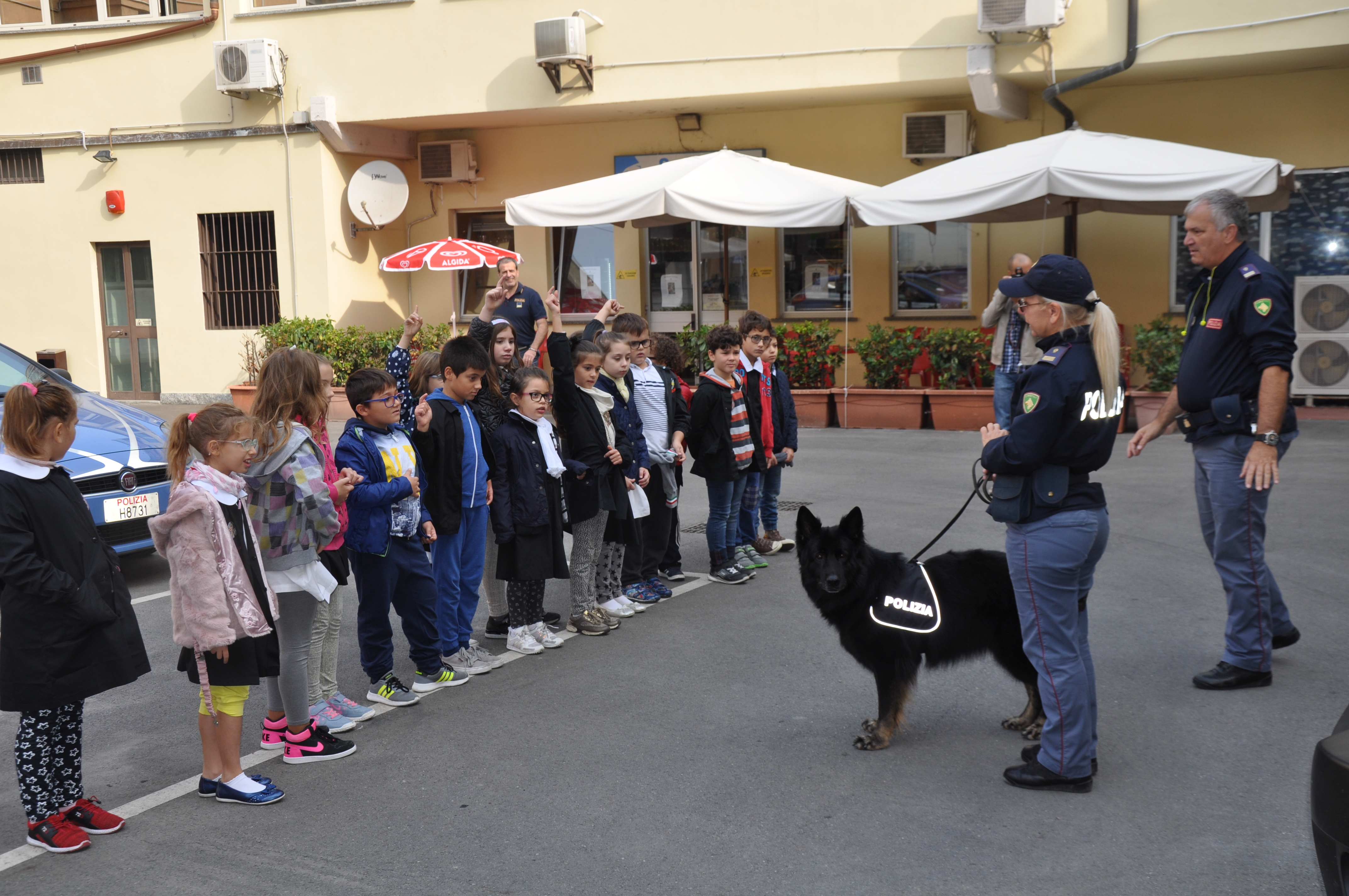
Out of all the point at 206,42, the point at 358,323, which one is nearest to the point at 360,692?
the point at 358,323

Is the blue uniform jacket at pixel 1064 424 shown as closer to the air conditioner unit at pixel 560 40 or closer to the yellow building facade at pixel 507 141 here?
the yellow building facade at pixel 507 141

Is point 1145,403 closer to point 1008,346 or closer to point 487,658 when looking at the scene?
point 1008,346

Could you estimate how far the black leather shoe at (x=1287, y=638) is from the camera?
5.34 metres

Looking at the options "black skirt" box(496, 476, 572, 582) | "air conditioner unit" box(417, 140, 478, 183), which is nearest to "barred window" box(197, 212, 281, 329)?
"air conditioner unit" box(417, 140, 478, 183)

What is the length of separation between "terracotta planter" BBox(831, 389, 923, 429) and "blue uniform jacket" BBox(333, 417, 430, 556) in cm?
913

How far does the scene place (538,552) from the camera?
5.73m

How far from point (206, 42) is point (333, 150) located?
8.00ft

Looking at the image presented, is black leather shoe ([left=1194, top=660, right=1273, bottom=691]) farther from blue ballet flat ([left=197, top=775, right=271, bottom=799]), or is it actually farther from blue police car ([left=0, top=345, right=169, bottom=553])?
blue police car ([left=0, top=345, right=169, bottom=553])

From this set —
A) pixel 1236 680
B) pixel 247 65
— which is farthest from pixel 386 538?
pixel 247 65

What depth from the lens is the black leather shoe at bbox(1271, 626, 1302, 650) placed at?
5.34m

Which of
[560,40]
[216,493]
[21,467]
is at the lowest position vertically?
[216,493]

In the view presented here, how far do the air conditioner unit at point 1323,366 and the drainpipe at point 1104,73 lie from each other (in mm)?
3711

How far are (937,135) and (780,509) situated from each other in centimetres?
732

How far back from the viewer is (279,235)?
1652 centimetres
